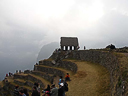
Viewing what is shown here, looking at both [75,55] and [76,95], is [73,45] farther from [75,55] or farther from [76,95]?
[76,95]

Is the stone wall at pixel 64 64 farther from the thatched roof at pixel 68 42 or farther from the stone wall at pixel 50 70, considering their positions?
the thatched roof at pixel 68 42

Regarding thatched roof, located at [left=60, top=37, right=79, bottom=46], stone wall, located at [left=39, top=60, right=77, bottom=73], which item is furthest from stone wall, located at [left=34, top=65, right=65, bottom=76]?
thatched roof, located at [left=60, top=37, right=79, bottom=46]

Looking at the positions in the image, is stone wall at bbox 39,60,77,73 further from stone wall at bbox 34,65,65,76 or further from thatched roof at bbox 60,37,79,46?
thatched roof at bbox 60,37,79,46

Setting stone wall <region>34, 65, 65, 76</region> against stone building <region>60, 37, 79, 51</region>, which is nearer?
stone wall <region>34, 65, 65, 76</region>

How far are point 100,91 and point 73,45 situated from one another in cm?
2884

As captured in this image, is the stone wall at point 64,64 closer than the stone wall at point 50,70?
Yes

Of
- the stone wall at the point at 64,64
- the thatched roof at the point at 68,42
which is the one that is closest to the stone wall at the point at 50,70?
the stone wall at the point at 64,64

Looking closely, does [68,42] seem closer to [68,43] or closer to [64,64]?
[68,43]

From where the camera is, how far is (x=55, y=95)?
7617 mm

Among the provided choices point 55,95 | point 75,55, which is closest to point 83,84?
point 55,95

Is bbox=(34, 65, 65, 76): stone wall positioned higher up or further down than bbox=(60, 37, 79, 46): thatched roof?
further down

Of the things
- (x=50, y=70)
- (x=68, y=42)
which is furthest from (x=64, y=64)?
(x=68, y=42)

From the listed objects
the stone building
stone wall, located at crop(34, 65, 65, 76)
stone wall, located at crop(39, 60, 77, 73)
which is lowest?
stone wall, located at crop(34, 65, 65, 76)

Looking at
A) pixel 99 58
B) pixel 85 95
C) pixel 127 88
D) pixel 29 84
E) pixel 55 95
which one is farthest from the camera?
pixel 29 84
